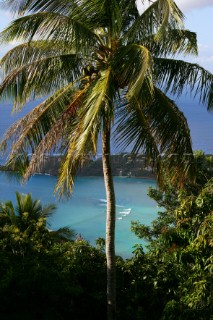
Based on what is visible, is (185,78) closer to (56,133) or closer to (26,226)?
(56,133)

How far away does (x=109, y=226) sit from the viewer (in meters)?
6.76

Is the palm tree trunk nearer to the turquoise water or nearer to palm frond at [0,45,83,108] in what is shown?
palm frond at [0,45,83,108]

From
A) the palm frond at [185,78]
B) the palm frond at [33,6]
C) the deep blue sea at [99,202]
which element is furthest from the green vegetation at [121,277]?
the deep blue sea at [99,202]

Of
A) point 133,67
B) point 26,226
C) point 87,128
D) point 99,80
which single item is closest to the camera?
point 87,128

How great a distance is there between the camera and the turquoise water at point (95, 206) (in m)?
24.5

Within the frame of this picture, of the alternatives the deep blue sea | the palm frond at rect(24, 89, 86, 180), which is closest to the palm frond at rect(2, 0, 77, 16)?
the palm frond at rect(24, 89, 86, 180)

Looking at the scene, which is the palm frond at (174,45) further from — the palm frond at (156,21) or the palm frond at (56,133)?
the palm frond at (56,133)

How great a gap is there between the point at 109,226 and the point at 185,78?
7.07ft

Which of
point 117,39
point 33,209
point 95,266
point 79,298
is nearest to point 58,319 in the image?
point 79,298

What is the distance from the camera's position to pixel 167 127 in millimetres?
5945

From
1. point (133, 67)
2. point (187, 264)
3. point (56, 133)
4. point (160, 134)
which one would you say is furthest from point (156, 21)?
point (187, 264)

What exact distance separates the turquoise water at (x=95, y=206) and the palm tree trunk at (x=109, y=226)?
13.9 metres

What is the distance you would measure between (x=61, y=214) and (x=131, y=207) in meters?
4.13

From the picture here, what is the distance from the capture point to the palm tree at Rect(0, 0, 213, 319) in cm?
536
